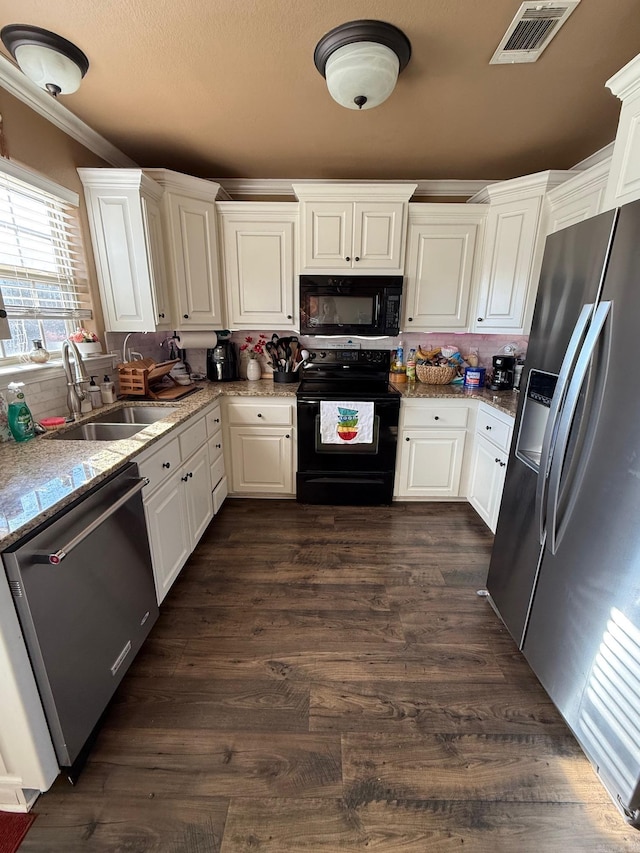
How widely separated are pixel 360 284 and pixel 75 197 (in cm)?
185

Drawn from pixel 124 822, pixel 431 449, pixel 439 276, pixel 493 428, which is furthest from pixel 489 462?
pixel 124 822

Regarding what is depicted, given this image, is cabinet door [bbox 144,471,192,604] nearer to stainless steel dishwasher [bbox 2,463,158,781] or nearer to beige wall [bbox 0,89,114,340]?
stainless steel dishwasher [bbox 2,463,158,781]

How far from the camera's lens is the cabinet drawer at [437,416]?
2.70m

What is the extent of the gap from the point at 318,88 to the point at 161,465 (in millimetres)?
1945

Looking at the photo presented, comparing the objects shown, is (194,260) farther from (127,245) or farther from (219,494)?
(219,494)

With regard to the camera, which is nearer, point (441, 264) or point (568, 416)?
point (568, 416)

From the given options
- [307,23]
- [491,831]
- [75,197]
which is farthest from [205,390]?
[491,831]

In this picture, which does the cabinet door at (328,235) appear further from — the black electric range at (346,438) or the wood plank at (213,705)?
the wood plank at (213,705)

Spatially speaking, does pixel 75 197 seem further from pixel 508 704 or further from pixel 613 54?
pixel 508 704

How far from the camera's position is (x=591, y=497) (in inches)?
45.6

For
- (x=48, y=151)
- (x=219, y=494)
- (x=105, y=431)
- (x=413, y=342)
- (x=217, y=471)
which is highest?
(x=48, y=151)

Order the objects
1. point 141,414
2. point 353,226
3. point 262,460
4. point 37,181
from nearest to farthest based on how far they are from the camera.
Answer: point 37,181
point 141,414
point 353,226
point 262,460

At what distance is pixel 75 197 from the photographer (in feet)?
6.76

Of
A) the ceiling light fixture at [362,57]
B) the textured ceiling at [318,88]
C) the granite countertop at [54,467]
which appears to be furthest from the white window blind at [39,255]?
the ceiling light fixture at [362,57]
